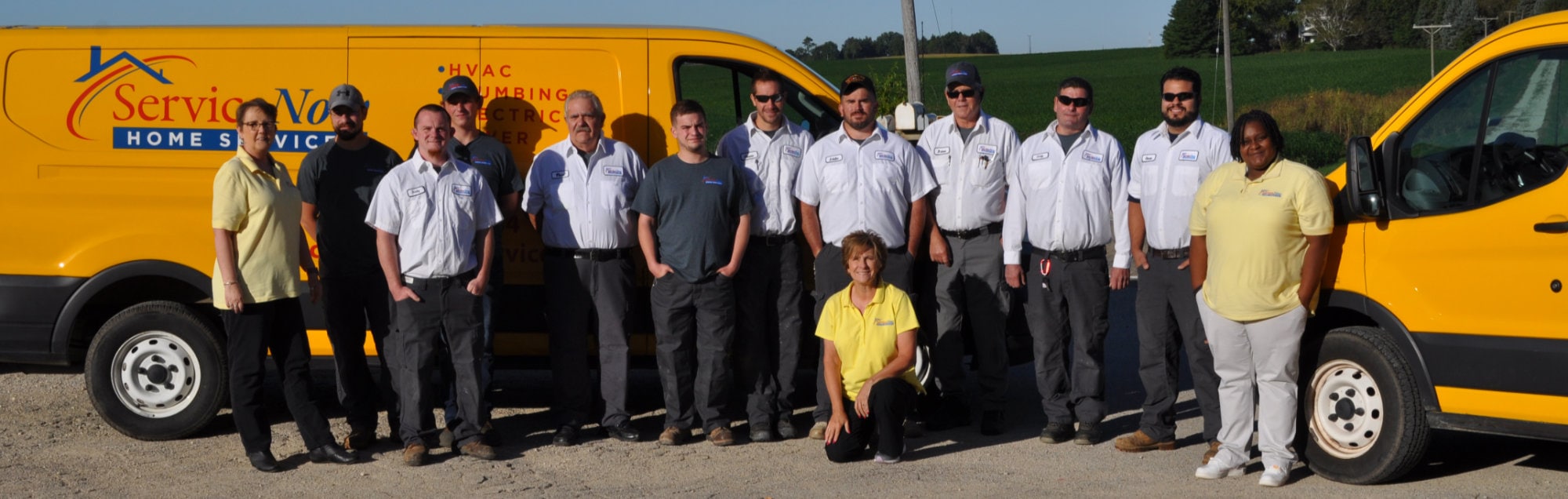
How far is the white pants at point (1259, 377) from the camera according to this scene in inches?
223

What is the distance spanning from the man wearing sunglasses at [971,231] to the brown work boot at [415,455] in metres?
2.45

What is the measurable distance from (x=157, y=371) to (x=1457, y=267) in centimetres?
569

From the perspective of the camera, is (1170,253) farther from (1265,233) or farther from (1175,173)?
(1265,233)

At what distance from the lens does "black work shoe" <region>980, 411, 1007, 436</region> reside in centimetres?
694

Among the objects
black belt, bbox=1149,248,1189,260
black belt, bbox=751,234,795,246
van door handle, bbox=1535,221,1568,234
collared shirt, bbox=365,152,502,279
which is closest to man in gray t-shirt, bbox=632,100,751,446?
black belt, bbox=751,234,795,246

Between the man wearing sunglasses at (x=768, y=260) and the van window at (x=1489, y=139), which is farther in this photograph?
the man wearing sunglasses at (x=768, y=260)

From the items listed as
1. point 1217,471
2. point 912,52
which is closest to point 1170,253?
point 1217,471

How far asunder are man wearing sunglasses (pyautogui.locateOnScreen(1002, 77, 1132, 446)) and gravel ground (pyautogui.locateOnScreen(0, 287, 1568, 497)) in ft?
0.90

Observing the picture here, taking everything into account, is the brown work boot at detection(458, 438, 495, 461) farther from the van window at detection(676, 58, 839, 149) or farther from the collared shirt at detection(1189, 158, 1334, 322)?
the collared shirt at detection(1189, 158, 1334, 322)

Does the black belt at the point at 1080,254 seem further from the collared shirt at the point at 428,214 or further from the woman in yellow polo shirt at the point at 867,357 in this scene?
the collared shirt at the point at 428,214

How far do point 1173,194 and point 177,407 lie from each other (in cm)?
472

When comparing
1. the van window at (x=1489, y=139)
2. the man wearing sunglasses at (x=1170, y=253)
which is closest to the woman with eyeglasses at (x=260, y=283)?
the man wearing sunglasses at (x=1170, y=253)

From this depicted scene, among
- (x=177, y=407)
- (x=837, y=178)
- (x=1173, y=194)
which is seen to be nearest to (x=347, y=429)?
(x=177, y=407)

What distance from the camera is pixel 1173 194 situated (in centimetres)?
630
